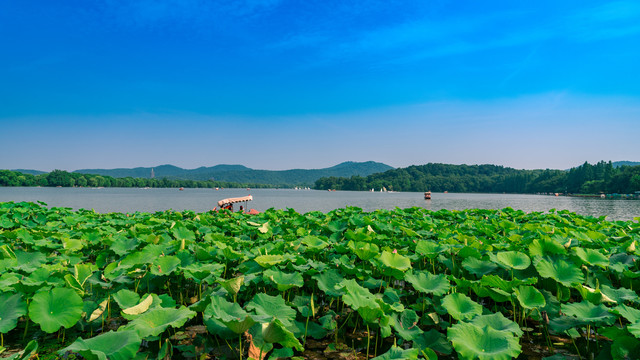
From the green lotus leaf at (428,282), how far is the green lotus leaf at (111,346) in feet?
7.76

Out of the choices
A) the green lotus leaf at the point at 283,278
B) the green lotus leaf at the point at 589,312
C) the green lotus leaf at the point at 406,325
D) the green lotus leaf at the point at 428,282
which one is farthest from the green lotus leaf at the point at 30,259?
the green lotus leaf at the point at 589,312

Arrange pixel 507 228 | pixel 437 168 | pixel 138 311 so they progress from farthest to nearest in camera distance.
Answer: pixel 437 168
pixel 507 228
pixel 138 311

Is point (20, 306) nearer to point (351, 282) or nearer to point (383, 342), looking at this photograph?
point (351, 282)

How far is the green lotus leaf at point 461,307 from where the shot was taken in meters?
2.68

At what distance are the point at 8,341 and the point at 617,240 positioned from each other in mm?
7765

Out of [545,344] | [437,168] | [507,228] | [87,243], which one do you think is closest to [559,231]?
[507,228]

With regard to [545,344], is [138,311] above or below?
above

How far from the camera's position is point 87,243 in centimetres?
538

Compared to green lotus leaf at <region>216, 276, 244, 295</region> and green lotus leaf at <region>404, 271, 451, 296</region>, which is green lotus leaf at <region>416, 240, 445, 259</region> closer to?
green lotus leaf at <region>404, 271, 451, 296</region>

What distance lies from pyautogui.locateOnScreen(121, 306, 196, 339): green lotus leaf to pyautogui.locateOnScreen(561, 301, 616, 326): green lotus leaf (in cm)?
285

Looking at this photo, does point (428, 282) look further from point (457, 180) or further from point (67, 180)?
point (67, 180)

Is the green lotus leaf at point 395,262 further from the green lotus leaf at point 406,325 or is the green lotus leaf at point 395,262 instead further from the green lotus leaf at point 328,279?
the green lotus leaf at point 406,325

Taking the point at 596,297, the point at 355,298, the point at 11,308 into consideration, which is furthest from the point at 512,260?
the point at 11,308

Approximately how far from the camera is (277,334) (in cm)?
229
